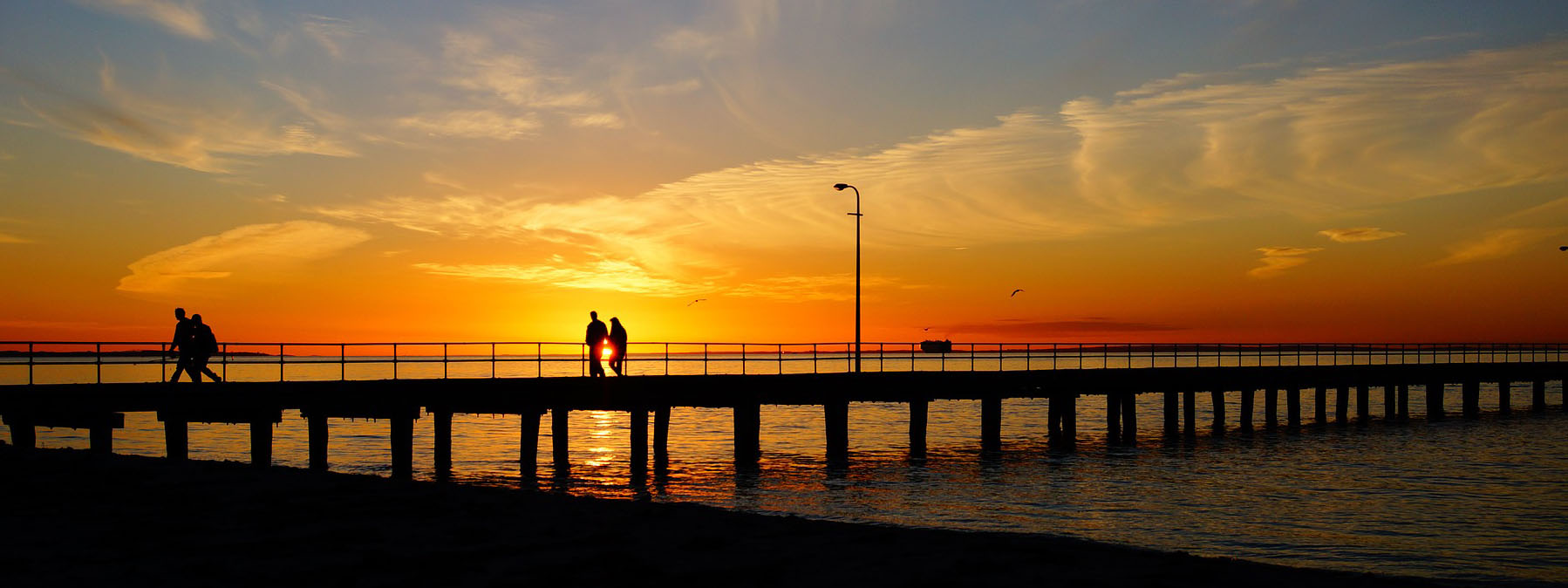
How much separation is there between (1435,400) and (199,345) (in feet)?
197

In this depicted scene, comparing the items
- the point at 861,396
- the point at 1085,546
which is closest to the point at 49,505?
the point at 1085,546

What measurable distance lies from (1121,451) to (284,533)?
3405 cm

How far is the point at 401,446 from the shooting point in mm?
29703

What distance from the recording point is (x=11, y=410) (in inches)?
993

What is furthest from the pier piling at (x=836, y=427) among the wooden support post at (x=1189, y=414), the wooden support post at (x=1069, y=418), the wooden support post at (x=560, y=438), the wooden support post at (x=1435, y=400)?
the wooden support post at (x=1435, y=400)

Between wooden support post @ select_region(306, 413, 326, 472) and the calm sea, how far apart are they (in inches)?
149

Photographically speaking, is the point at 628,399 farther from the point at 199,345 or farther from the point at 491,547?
the point at 491,547

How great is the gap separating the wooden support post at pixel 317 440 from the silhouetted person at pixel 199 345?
98.7 inches

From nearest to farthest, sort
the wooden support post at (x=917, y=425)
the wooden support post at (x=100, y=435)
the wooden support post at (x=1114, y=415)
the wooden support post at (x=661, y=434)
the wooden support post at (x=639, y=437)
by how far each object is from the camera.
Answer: the wooden support post at (x=100, y=435)
the wooden support post at (x=639, y=437)
the wooden support post at (x=661, y=434)
the wooden support post at (x=917, y=425)
the wooden support post at (x=1114, y=415)

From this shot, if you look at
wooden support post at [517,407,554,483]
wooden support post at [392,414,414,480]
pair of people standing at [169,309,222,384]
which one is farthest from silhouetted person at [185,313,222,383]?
wooden support post at [517,407,554,483]

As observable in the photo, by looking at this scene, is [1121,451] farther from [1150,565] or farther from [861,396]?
[1150,565]

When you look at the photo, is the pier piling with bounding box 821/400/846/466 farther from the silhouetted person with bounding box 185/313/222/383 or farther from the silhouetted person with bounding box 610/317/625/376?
the silhouetted person with bounding box 185/313/222/383

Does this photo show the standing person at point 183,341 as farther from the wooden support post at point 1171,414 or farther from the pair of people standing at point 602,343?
the wooden support post at point 1171,414

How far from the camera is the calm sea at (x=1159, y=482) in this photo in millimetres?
20344
